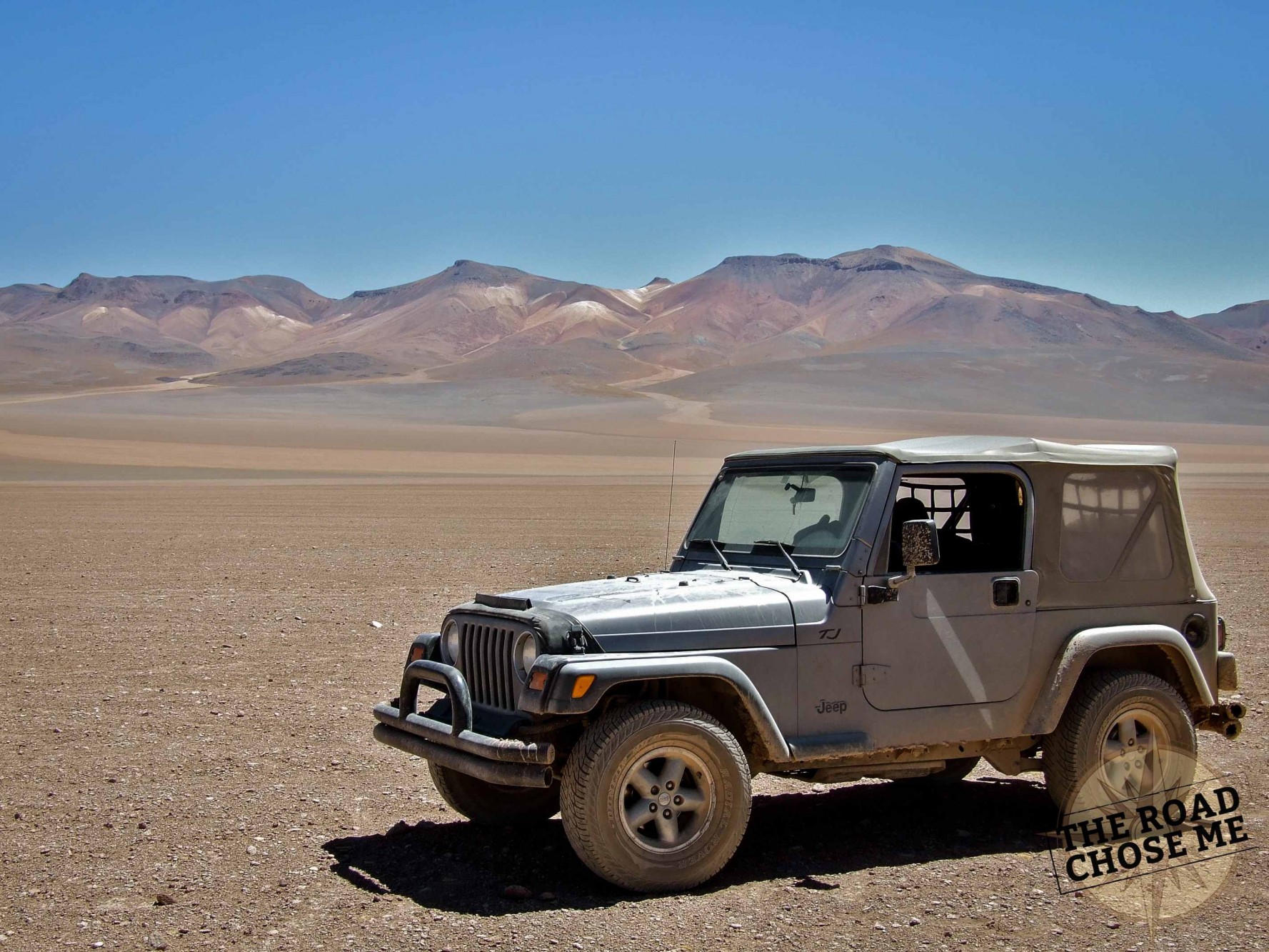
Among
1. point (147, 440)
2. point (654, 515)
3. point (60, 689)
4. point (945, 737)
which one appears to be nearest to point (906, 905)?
point (945, 737)

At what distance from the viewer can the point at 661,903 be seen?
568 cm

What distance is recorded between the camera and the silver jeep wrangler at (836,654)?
5691mm

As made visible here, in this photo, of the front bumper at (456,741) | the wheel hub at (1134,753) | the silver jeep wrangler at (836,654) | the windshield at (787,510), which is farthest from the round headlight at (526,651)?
the wheel hub at (1134,753)

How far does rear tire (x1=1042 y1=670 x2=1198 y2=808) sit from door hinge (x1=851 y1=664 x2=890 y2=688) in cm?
116

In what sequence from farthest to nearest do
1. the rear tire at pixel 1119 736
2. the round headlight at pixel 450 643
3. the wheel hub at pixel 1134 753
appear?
1. the wheel hub at pixel 1134 753
2. the rear tire at pixel 1119 736
3. the round headlight at pixel 450 643

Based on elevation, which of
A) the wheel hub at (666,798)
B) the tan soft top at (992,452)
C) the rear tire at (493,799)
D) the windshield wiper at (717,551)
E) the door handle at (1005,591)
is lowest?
the rear tire at (493,799)

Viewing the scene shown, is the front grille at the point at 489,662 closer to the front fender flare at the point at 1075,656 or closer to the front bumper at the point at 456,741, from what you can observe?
the front bumper at the point at 456,741

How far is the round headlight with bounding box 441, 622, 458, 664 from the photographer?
251 inches

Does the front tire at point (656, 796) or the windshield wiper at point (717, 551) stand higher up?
the windshield wiper at point (717, 551)

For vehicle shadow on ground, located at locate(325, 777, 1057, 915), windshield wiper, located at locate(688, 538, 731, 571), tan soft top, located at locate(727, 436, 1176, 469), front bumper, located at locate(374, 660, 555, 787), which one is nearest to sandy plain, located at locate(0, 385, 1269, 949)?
vehicle shadow on ground, located at locate(325, 777, 1057, 915)

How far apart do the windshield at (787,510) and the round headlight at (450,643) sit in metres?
1.54

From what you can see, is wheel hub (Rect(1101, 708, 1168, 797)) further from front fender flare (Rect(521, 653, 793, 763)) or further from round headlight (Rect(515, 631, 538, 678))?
round headlight (Rect(515, 631, 538, 678))

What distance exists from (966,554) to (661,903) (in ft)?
8.10

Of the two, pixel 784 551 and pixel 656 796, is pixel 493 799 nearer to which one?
pixel 656 796
